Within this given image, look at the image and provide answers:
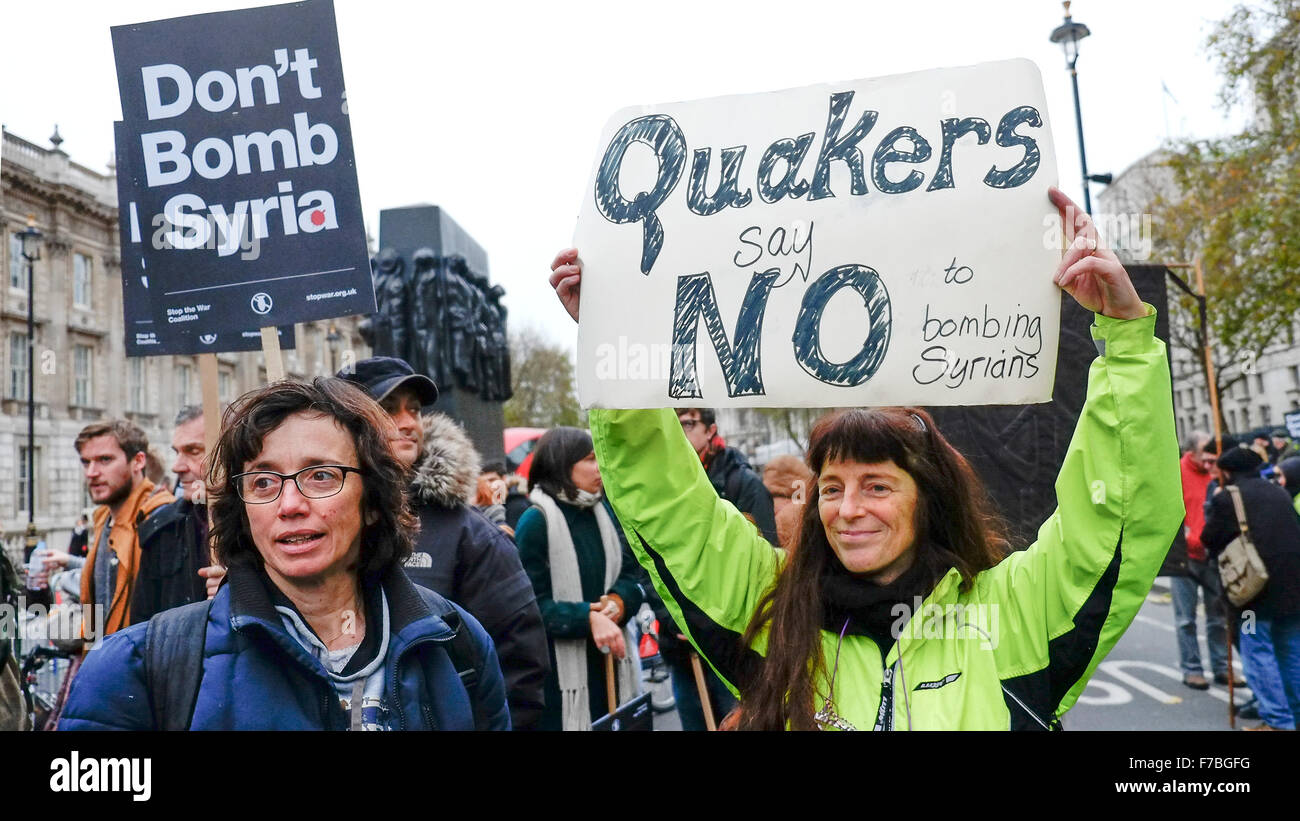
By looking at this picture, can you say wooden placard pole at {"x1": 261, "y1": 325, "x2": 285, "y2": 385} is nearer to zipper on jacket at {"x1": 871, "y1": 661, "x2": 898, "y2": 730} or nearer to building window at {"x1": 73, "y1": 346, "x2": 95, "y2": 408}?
zipper on jacket at {"x1": 871, "y1": 661, "x2": 898, "y2": 730}

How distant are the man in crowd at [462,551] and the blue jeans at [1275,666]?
4787 mm

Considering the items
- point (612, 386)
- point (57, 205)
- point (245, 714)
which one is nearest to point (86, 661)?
point (245, 714)

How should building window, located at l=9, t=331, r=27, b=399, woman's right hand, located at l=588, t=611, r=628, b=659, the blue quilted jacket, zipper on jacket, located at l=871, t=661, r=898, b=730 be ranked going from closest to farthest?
the blue quilted jacket, zipper on jacket, located at l=871, t=661, r=898, b=730, woman's right hand, located at l=588, t=611, r=628, b=659, building window, located at l=9, t=331, r=27, b=399

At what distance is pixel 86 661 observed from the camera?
172 centimetres

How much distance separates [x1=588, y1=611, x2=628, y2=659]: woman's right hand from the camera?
4367mm

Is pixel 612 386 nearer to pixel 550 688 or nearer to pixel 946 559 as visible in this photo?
pixel 946 559

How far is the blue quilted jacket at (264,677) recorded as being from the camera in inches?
66.9

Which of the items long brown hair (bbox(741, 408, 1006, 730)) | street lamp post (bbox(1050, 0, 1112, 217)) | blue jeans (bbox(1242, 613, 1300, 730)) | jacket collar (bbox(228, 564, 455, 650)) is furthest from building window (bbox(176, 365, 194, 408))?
long brown hair (bbox(741, 408, 1006, 730))

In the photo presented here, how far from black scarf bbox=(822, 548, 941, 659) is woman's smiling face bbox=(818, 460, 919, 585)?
0.13ft

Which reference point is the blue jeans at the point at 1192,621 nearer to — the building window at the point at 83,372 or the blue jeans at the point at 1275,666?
the blue jeans at the point at 1275,666

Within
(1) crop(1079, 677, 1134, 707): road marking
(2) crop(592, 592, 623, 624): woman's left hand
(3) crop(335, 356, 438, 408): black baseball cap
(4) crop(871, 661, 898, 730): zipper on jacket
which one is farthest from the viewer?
(1) crop(1079, 677, 1134, 707): road marking

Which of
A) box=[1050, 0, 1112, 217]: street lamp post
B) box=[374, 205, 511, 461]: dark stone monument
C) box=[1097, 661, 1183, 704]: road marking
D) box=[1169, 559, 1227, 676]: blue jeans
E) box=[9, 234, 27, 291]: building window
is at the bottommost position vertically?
box=[1097, 661, 1183, 704]: road marking

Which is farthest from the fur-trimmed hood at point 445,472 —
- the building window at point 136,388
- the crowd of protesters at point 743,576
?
the building window at point 136,388
